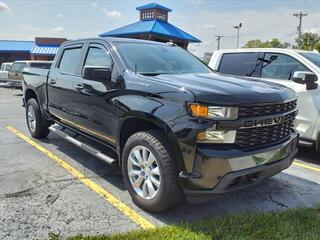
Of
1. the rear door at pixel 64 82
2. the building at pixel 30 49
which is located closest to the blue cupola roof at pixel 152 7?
the building at pixel 30 49

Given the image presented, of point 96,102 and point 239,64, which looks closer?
point 96,102

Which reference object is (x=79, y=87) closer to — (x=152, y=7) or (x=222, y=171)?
(x=222, y=171)

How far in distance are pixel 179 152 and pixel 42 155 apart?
3449mm

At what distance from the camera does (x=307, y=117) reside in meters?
6.25

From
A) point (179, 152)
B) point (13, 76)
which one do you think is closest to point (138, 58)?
point (179, 152)

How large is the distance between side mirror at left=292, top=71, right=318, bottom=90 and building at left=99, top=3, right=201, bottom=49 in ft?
54.8

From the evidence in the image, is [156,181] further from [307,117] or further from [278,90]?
[307,117]

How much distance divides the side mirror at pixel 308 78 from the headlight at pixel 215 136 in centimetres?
322

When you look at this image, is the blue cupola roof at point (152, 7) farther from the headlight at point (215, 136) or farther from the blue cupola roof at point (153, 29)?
the headlight at point (215, 136)

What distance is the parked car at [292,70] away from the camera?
615cm

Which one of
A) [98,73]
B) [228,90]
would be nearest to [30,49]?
[98,73]

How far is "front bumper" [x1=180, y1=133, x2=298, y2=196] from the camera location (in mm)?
3418

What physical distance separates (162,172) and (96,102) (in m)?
1.56

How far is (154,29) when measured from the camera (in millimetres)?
22812
